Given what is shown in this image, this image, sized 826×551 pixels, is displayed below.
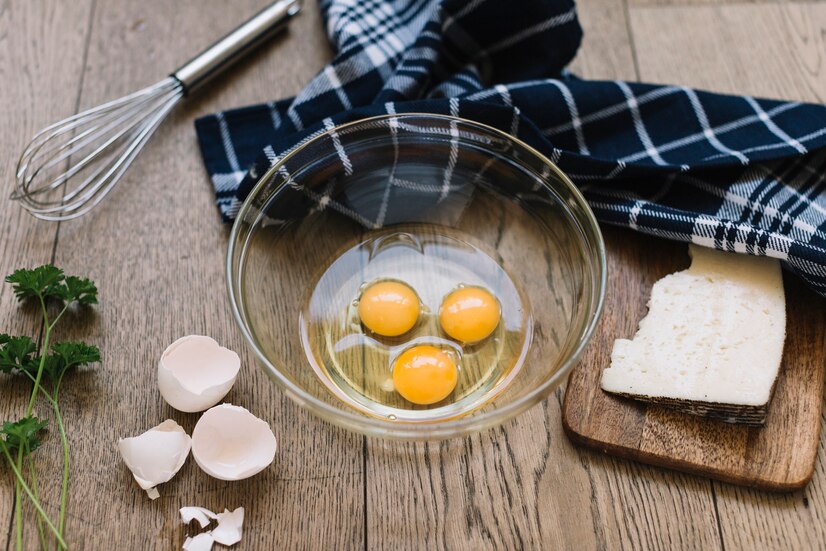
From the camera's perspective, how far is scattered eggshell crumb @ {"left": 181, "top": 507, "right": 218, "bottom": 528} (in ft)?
3.39

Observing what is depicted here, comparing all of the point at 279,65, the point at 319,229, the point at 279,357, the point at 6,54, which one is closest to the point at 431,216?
the point at 319,229

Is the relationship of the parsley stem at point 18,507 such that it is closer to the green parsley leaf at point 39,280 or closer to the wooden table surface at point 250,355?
the wooden table surface at point 250,355

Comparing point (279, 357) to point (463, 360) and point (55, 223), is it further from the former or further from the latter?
point (55, 223)

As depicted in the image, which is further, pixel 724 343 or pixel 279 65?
pixel 279 65

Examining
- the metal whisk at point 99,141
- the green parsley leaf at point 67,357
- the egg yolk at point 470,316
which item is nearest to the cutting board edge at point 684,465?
the egg yolk at point 470,316

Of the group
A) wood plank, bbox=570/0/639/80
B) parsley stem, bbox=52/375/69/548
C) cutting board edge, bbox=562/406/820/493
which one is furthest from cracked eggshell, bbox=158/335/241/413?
wood plank, bbox=570/0/639/80

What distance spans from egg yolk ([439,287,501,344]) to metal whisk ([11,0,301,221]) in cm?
61

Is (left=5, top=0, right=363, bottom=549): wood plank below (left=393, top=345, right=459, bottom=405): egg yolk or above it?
above

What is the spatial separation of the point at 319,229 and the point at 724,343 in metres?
0.63

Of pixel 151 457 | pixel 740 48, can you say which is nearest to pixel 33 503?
pixel 151 457

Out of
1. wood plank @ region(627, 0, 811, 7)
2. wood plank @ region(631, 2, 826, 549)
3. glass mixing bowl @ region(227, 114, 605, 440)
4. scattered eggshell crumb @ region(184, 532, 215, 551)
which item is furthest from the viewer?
wood plank @ region(627, 0, 811, 7)

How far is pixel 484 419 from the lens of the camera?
3.14ft

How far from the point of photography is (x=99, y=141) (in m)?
1.37

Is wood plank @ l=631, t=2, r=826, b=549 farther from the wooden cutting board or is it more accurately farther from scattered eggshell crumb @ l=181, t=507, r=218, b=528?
scattered eggshell crumb @ l=181, t=507, r=218, b=528
